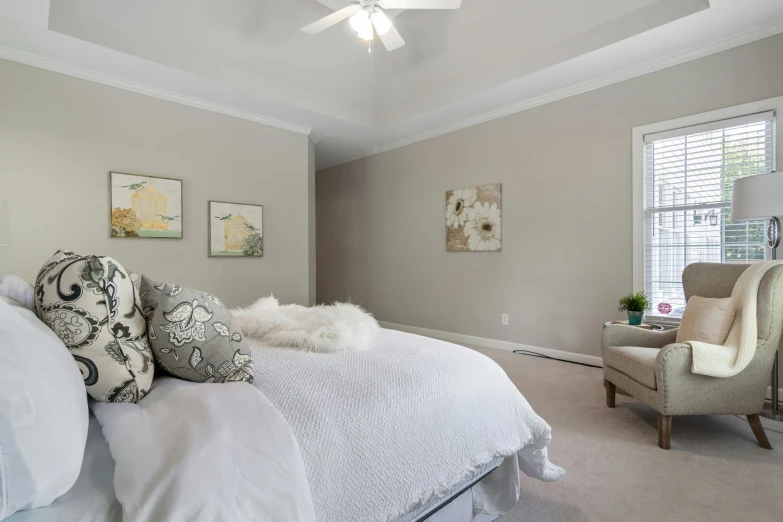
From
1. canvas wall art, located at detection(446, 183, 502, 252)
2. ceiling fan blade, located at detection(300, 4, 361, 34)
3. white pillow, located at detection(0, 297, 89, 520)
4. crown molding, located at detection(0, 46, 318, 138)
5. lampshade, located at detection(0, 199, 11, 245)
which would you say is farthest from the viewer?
canvas wall art, located at detection(446, 183, 502, 252)

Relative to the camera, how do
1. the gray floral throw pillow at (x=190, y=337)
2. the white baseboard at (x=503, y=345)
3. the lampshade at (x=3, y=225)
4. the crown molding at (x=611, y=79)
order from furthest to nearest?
the white baseboard at (x=503, y=345) < the crown molding at (x=611, y=79) < the lampshade at (x=3, y=225) < the gray floral throw pillow at (x=190, y=337)

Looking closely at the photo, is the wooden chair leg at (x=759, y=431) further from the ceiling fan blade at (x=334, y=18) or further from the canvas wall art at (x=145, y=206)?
the canvas wall art at (x=145, y=206)

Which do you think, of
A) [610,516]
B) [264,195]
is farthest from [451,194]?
[610,516]

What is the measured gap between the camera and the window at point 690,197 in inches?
114

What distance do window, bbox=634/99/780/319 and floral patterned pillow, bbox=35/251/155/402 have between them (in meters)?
3.63

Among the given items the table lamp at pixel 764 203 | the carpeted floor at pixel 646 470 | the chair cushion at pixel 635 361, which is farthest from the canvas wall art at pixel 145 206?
the table lamp at pixel 764 203

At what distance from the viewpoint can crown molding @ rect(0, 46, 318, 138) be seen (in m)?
3.10

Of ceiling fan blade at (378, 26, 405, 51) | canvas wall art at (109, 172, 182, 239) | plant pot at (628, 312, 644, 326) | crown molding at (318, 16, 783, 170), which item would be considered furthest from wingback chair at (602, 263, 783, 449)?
canvas wall art at (109, 172, 182, 239)

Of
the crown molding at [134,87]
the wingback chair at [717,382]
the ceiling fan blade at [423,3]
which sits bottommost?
the wingback chair at [717,382]

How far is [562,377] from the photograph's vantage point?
329 centimetres

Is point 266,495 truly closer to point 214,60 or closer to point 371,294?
point 214,60

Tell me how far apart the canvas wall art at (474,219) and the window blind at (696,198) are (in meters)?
1.43

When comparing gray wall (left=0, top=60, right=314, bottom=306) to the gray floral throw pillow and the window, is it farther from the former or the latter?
the window

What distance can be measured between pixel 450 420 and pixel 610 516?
89 centimetres
